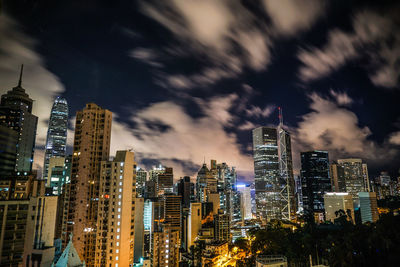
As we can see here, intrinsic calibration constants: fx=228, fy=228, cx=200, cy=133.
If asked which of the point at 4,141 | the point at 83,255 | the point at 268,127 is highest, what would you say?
the point at 268,127

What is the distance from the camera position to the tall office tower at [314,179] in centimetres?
14312

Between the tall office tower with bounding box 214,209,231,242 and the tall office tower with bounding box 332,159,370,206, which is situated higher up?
the tall office tower with bounding box 332,159,370,206

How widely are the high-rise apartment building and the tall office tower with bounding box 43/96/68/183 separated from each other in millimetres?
128266

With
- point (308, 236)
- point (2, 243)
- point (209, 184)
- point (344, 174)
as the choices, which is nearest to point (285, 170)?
point (344, 174)

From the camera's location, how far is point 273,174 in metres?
168

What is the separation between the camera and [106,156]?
37.4 meters

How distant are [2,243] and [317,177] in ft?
514

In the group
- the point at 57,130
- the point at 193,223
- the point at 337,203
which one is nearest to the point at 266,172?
the point at 337,203

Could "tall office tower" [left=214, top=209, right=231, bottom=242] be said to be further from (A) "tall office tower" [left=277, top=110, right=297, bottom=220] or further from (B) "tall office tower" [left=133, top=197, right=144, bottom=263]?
(A) "tall office tower" [left=277, top=110, right=297, bottom=220]

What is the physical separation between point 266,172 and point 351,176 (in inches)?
2142

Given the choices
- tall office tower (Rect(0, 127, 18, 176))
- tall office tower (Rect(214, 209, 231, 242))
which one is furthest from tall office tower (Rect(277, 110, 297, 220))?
tall office tower (Rect(0, 127, 18, 176))

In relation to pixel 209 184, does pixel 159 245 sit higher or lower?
lower

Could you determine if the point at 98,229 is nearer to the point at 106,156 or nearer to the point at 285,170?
the point at 106,156

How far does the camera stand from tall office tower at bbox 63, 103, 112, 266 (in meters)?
33.4
